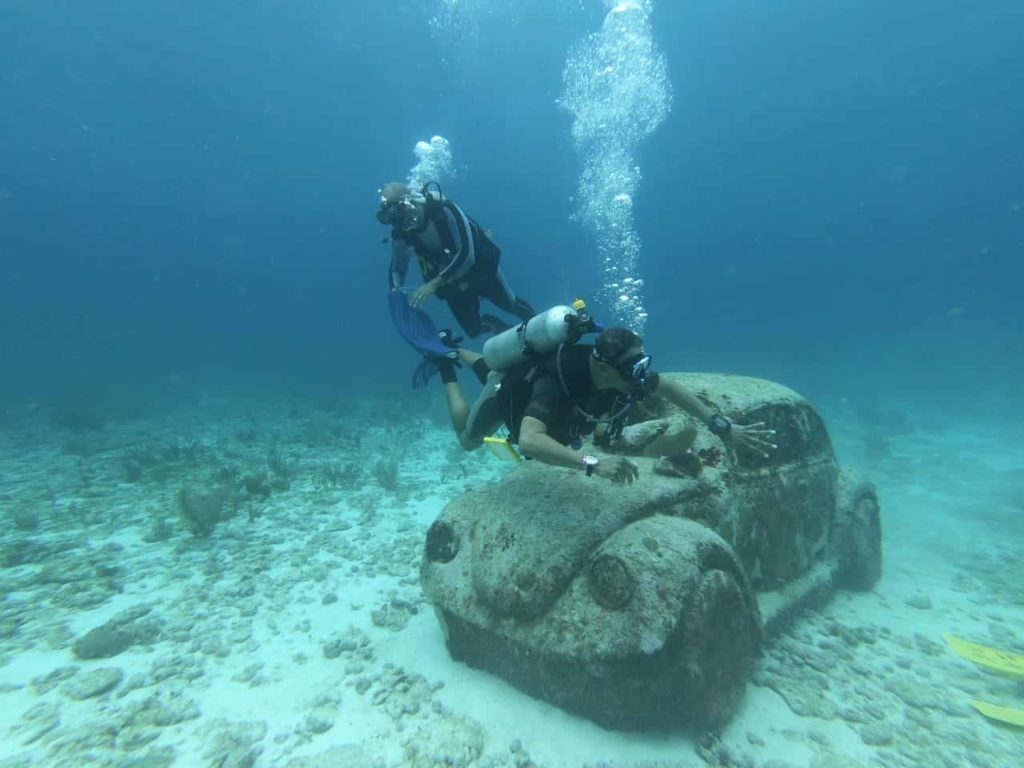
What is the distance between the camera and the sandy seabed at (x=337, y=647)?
3480 mm

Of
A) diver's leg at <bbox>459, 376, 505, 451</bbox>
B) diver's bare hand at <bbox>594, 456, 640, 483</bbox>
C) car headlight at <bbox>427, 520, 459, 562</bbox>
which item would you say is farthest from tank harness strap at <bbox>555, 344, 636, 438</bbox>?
car headlight at <bbox>427, 520, 459, 562</bbox>

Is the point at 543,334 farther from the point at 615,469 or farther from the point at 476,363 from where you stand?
the point at 476,363

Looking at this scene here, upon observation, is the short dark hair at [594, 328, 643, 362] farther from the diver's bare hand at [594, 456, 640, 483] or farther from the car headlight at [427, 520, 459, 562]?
the car headlight at [427, 520, 459, 562]

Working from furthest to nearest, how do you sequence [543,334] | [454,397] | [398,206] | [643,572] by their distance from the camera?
[398,206], [454,397], [543,334], [643,572]

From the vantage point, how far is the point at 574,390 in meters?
3.97

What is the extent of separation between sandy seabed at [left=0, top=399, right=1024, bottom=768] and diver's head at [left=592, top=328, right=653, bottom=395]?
2647mm

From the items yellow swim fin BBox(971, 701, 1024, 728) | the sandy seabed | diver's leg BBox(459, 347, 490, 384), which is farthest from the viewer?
diver's leg BBox(459, 347, 490, 384)

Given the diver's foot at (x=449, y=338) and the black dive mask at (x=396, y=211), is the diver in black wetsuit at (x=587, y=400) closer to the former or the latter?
the diver's foot at (x=449, y=338)

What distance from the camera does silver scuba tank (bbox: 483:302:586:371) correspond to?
13.3 feet

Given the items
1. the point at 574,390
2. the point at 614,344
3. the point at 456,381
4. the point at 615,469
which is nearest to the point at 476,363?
the point at 456,381

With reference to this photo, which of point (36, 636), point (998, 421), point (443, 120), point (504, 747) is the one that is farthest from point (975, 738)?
point (443, 120)

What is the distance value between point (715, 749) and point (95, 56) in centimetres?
7649

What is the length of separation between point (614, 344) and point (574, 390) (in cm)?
54

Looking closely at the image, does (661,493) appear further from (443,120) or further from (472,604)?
(443,120)
